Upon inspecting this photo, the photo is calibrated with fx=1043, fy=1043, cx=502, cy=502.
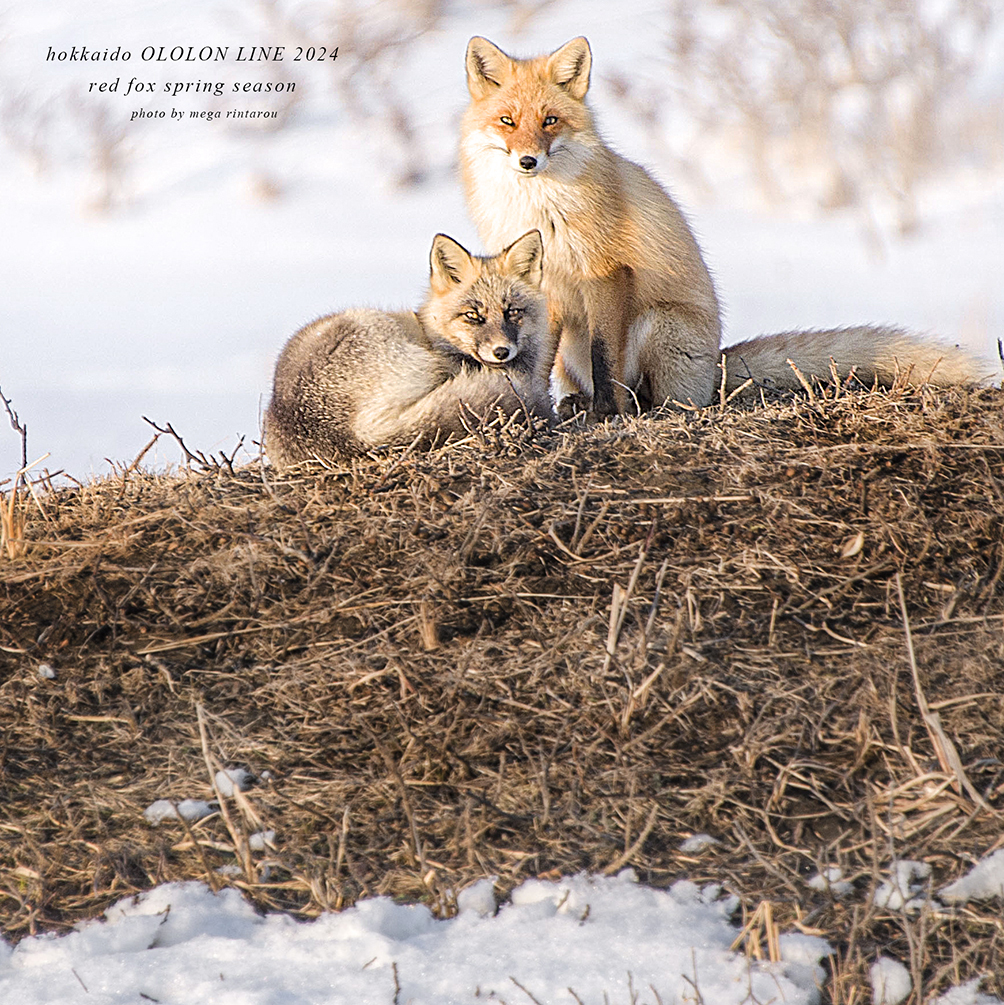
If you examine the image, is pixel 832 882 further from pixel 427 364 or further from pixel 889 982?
pixel 427 364

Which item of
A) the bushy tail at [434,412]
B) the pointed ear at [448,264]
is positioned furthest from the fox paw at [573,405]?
the bushy tail at [434,412]

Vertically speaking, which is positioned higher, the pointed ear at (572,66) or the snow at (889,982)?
the pointed ear at (572,66)

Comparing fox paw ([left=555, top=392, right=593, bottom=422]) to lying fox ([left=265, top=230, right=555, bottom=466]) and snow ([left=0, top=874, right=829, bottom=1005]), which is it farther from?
snow ([left=0, top=874, right=829, bottom=1005])

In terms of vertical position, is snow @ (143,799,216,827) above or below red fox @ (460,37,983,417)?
below

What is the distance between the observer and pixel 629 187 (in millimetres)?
5754

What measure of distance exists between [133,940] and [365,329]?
295cm

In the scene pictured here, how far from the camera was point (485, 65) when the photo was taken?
220 inches

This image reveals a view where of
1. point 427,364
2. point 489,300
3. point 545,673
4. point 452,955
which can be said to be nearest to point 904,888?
point 452,955

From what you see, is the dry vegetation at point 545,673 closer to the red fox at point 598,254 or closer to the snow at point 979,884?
the snow at point 979,884

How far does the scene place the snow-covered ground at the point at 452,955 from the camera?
2381 mm

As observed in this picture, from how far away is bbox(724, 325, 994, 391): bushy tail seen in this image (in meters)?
5.41

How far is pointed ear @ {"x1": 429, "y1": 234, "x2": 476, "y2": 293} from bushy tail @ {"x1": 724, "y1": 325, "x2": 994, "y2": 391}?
5.66ft

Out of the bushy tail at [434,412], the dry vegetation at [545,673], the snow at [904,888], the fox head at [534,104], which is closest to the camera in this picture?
the snow at [904,888]

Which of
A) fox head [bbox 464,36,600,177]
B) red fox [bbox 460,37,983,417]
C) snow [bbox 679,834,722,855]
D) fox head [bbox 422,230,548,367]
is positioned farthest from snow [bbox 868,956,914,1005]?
fox head [bbox 464,36,600,177]
